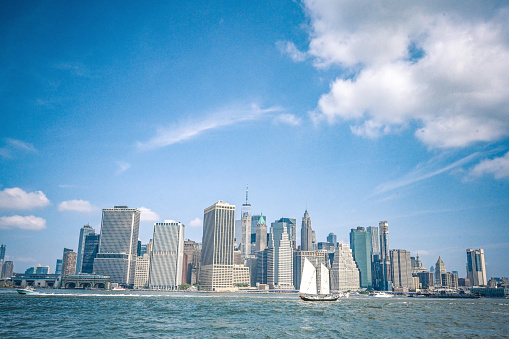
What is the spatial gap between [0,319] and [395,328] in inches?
3089

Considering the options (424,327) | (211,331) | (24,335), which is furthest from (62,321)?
(424,327)

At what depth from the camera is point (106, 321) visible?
8394cm

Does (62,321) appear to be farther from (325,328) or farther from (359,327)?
(359,327)

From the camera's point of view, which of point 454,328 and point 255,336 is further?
point 454,328

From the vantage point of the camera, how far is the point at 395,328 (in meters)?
82.0

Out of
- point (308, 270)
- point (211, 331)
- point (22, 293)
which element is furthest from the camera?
point (22, 293)

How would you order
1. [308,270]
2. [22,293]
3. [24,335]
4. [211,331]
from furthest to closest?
[22,293]
[308,270]
[211,331]
[24,335]

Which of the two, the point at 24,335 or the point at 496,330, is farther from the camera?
the point at 496,330

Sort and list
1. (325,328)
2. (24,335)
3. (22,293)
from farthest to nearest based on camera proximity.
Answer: (22,293) → (325,328) → (24,335)

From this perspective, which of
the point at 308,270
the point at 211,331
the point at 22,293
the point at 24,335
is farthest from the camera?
the point at 22,293

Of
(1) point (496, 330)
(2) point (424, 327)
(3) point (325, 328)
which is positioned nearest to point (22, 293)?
(3) point (325, 328)

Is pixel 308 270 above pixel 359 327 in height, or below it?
above

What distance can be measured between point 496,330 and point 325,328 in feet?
110

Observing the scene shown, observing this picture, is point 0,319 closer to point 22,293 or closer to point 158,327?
point 158,327
